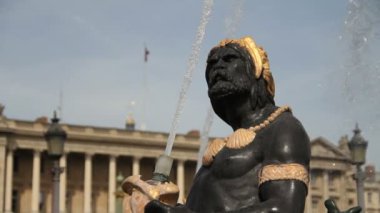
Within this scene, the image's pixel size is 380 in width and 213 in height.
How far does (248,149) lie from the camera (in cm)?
384

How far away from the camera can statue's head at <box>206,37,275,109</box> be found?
13.0 feet

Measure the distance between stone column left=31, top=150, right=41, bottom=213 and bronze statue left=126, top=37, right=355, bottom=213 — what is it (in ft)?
240

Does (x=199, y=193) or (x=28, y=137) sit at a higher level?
(x=28, y=137)

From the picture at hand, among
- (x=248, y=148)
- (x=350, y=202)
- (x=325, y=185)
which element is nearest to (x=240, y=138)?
(x=248, y=148)

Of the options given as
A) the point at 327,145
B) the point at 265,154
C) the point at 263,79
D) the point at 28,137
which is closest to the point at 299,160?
the point at 265,154

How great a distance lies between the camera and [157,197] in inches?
144

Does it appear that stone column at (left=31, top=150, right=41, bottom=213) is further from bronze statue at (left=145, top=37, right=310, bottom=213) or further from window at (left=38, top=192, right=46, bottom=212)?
bronze statue at (left=145, top=37, right=310, bottom=213)

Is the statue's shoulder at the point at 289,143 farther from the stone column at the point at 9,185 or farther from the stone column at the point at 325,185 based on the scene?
the stone column at the point at 325,185

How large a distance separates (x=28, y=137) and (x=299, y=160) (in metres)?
74.4

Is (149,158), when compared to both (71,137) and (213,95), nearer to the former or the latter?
Result: (71,137)

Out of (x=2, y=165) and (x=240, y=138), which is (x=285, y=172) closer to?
(x=240, y=138)

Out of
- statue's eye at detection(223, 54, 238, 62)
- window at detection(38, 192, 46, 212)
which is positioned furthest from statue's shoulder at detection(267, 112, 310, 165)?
window at detection(38, 192, 46, 212)

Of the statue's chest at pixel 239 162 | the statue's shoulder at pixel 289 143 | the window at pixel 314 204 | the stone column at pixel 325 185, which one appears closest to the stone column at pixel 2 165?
the window at pixel 314 204

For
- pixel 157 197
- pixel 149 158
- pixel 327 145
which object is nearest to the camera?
pixel 157 197
